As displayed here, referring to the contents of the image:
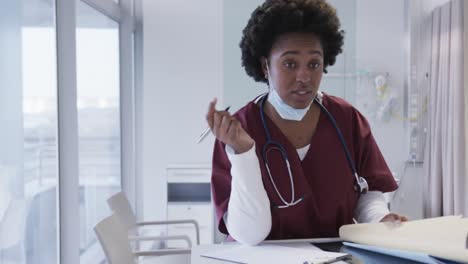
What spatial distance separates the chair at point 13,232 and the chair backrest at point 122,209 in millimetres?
344

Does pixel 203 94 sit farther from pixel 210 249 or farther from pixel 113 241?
pixel 210 249

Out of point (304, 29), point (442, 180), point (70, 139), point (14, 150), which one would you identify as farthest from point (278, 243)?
point (442, 180)

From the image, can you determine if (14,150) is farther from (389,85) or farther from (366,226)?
(389,85)

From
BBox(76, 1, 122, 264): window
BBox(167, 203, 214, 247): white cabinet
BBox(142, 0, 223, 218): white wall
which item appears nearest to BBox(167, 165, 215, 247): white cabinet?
BBox(167, 203, 214, 247): white cabinet

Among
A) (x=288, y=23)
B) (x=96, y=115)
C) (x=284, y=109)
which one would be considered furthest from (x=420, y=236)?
(x=96, y=115)

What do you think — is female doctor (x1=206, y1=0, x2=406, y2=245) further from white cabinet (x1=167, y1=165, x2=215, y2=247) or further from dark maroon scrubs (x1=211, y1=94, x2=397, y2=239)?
white cabinet (x1=167, y1=165, x2=215, y2=247)

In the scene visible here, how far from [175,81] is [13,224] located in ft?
6.48

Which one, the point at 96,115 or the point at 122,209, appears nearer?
the point at 122,209

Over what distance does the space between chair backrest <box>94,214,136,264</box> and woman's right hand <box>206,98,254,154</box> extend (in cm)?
57

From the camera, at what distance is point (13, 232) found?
5.24ft

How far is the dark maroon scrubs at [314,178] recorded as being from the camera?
40.0 inches

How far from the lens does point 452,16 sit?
9.53 feet

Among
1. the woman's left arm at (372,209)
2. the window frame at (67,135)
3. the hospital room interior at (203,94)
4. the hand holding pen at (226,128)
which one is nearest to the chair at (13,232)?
the window frame at (67,135)

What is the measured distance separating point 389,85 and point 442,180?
831mm
